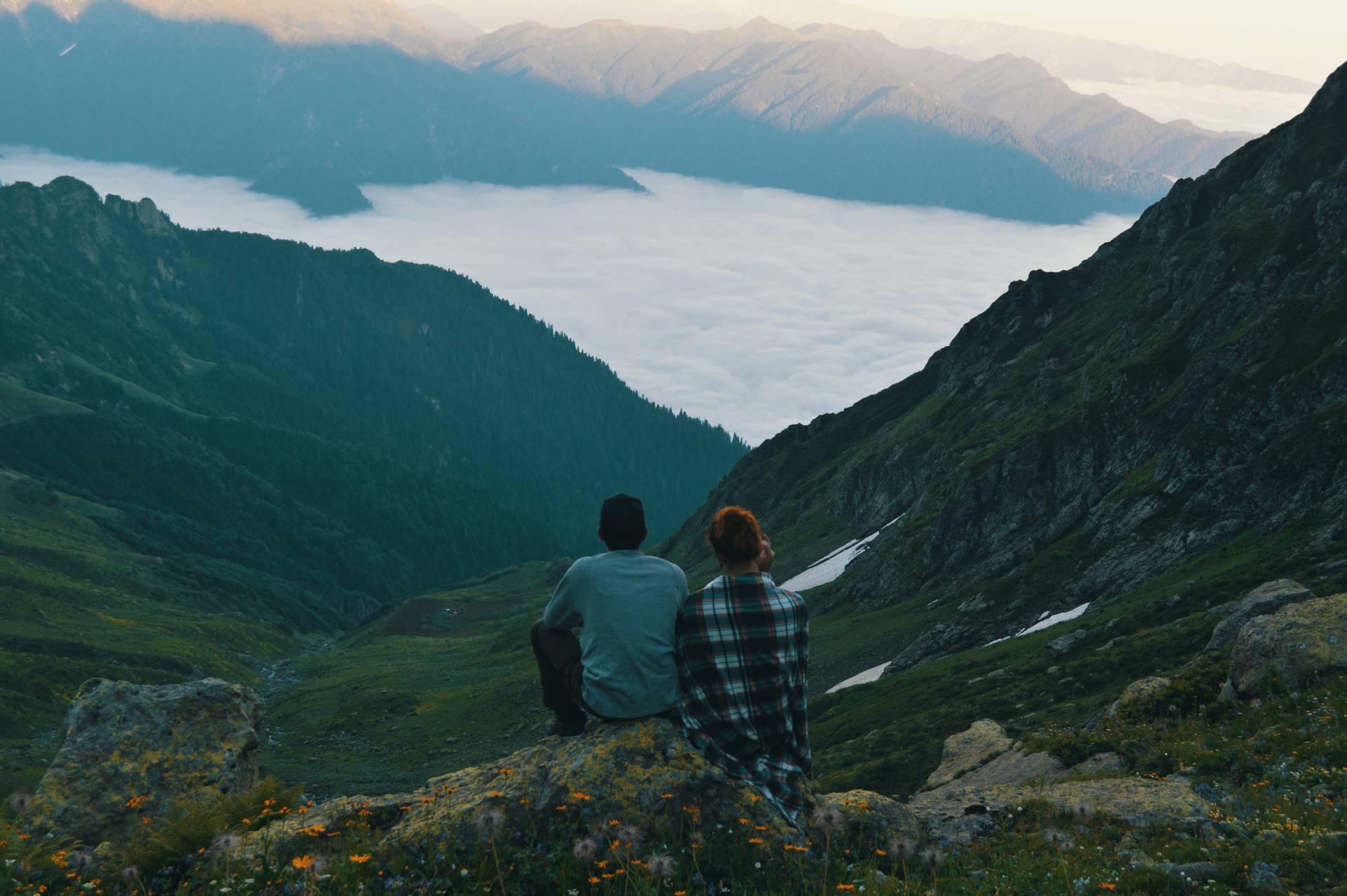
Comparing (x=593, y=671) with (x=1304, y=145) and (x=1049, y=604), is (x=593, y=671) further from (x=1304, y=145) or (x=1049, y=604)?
(x=1304, y=145)

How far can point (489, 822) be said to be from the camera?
11469 millimetres

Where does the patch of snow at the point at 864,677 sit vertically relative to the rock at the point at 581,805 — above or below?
below

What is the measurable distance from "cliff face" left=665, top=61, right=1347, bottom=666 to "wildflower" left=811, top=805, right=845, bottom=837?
44.6 metres

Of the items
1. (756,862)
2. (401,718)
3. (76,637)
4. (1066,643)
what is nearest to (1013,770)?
(756,862)

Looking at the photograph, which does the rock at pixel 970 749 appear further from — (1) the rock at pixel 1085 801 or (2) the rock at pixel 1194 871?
(2) the rock at pixel 1194 871

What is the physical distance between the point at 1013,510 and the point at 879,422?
71517 mm

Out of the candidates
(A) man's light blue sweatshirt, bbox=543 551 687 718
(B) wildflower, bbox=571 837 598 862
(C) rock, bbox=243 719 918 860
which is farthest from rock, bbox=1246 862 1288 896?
(B) wildflower, bbox=571 837 598 862

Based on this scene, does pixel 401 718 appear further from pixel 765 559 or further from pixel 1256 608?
pixel 765 559

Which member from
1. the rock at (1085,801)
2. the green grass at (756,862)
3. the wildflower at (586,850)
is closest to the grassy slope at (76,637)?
the green grass at (756,862)

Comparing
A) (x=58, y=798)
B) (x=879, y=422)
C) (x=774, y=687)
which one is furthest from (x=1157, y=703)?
(x=879, y=422)

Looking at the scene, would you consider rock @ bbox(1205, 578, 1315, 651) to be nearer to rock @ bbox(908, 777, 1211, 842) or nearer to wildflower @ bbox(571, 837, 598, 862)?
rock @ bbox(908, 777, 1211, 842)

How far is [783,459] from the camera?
16850 cm

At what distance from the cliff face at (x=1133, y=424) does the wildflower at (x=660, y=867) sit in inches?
1864

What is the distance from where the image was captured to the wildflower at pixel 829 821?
1191cm
